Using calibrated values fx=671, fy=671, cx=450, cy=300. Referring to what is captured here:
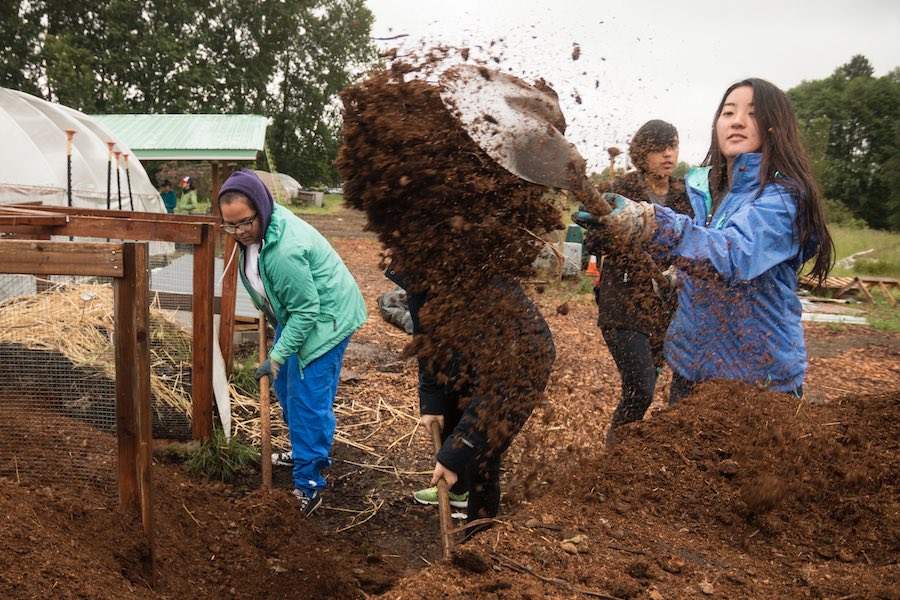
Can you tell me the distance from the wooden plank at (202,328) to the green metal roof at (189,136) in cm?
1258

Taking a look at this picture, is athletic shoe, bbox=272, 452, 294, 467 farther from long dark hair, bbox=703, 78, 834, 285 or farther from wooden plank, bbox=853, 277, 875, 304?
wooden plank, bbox=853, 277, 875, 304

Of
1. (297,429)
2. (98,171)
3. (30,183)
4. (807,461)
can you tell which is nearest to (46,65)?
(98,171)

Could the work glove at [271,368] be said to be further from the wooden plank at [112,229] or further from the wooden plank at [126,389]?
the wooden plank at [126,389]

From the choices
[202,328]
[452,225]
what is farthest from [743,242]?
[202,328]

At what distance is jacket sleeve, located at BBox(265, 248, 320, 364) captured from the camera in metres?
3.25

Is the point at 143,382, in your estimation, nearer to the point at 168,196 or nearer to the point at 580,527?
the point at 580,527

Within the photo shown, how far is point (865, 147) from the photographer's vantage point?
145 ft

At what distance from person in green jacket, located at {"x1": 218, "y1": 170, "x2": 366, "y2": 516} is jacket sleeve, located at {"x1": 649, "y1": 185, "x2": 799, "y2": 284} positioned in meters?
1.88

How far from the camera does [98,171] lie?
43.9 ft

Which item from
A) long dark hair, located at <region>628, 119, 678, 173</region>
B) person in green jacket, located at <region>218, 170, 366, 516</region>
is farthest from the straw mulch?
long dark hair, located at <region>628, 119, 678, 173</region>

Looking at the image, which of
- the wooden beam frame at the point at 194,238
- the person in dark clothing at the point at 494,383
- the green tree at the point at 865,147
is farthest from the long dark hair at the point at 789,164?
the green tree at the point at 865,147

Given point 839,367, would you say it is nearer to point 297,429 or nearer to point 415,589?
point 297,429

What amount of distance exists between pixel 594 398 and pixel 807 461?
3.75 meters

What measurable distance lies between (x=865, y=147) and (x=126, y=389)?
5174cm
